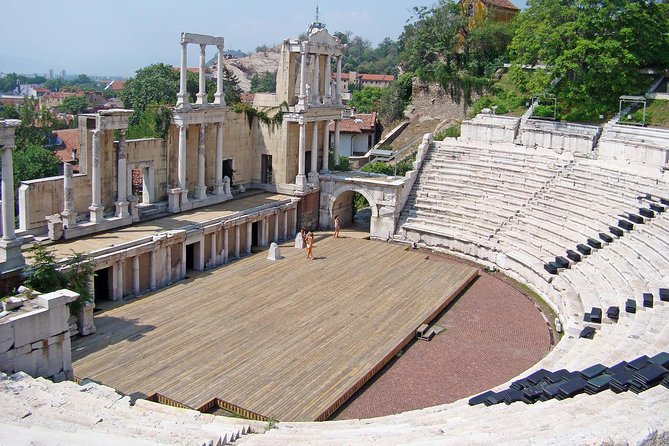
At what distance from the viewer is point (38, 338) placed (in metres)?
13.1

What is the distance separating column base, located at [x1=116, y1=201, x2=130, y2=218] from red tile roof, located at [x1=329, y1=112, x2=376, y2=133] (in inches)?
914

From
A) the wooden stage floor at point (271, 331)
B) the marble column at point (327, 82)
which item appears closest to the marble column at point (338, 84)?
the marble column at point (327, 82)

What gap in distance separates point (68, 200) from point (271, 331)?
24.6ft

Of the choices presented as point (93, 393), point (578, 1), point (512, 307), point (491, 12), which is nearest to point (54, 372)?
point (93, 393)

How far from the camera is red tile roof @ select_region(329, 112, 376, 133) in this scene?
45.0 meters

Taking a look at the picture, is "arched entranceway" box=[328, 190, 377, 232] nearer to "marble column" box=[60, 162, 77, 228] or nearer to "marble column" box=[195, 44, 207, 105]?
"marble column" box=[195, 44, 207, 105]

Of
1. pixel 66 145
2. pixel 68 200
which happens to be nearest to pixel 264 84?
pixel 66 145

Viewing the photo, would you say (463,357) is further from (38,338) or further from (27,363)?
(27,363)

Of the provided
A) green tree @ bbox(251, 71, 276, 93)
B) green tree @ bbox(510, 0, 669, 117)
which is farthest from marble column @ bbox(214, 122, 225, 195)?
green tree @ bbox(251, 71, 276, 93)

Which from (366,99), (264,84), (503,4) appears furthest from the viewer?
(264,84)

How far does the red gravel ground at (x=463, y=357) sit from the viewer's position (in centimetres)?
1551

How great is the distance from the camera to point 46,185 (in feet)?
68.7

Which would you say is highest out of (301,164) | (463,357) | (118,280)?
(301,164)

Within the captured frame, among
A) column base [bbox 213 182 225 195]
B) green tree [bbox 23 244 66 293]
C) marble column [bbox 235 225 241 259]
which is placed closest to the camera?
green tree [bbox 23 244 66 293]
